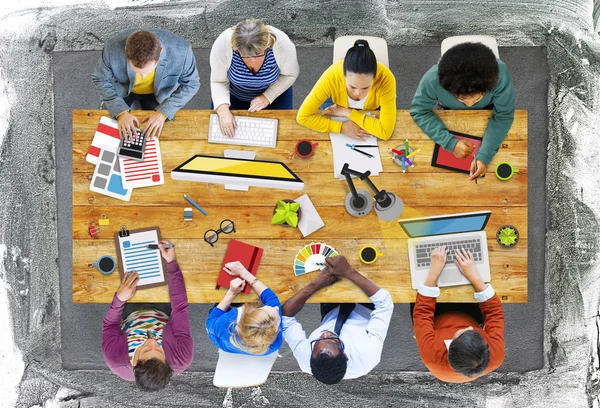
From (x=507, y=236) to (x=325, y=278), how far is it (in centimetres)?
89

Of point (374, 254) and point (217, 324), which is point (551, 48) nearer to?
point (374, 254)

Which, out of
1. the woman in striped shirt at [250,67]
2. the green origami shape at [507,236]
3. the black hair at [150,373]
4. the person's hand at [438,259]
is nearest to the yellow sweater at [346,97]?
the woman in striped shirt at [250,67]

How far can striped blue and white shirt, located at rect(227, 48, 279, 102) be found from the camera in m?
2.70

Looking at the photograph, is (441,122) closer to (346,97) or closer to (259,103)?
(346,97)

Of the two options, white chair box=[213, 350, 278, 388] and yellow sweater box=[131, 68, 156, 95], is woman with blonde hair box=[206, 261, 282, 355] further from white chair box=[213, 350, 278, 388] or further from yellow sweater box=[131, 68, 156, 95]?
yellow sweater box=[131, 68, 156, 95]

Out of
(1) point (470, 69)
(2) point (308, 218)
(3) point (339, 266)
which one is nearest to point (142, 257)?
(2) point (308, 218)

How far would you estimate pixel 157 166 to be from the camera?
8.80ft

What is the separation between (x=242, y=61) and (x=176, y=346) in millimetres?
1452

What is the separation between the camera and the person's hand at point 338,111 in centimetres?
270

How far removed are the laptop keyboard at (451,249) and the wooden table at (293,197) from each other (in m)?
0.07

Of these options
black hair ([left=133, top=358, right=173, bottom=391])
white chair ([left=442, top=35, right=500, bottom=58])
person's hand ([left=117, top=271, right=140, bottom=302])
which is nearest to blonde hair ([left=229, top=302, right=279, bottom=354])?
black hair ([left=133, top=358, right=173, bottom=391])

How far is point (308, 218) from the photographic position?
2.65m

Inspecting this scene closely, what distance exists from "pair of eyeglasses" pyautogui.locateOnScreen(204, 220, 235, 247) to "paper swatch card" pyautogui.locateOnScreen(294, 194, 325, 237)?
337 mm

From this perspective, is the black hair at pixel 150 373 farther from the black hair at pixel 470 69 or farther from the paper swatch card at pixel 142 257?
the black hair at pixel 470 69
